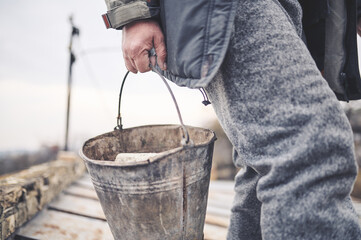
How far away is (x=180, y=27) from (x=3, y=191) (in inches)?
61.8

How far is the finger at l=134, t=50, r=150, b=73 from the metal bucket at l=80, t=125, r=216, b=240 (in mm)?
357

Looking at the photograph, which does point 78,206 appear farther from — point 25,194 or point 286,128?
point 286,128

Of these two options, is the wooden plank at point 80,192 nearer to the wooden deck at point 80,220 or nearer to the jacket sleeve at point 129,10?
the wooden deck at point 80,220

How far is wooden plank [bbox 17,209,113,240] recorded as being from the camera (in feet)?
5.07

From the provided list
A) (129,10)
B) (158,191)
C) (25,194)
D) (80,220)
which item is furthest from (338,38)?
(25,194)

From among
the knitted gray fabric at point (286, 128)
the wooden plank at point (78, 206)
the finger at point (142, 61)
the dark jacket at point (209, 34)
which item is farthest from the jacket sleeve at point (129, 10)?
the wooden plank at point (78, 206)

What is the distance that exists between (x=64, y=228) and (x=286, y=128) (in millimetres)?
1719

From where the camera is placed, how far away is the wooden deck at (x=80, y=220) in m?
1.56

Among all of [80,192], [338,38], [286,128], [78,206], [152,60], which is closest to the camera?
[286,128]

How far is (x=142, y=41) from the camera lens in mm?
846

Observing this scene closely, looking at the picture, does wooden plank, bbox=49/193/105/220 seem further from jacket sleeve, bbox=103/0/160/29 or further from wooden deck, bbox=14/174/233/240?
jacket sleeve, bbox=103/0/160/29

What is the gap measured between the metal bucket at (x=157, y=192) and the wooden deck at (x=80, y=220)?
0.55 m

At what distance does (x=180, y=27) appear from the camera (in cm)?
73

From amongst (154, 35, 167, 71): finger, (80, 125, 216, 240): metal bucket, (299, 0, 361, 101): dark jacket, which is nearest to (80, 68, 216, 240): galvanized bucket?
(80, 125, 216, 240): metal bucket
